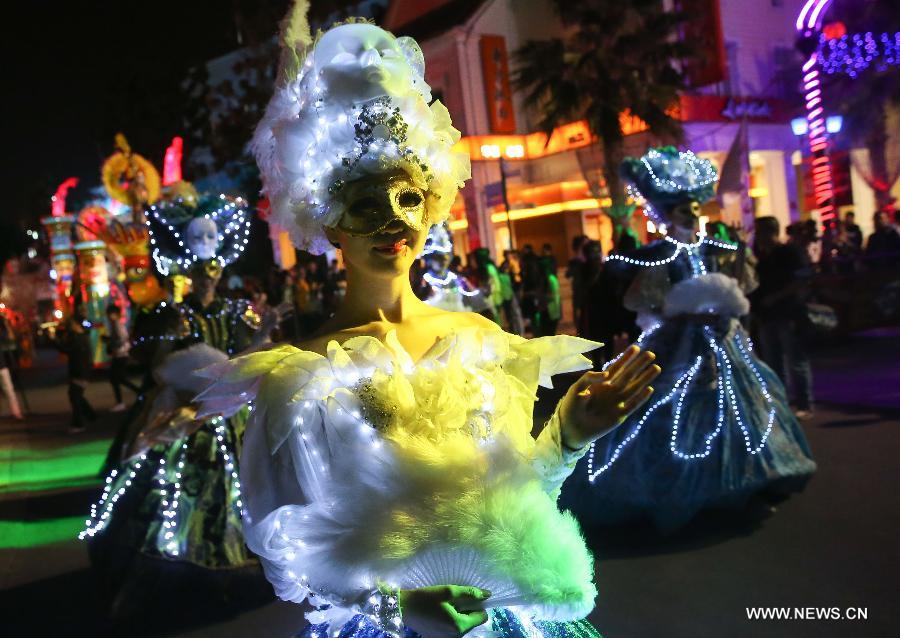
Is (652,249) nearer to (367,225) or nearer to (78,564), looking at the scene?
(367,225)

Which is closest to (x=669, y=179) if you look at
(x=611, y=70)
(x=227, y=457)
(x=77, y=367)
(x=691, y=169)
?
(x=691, y=169)

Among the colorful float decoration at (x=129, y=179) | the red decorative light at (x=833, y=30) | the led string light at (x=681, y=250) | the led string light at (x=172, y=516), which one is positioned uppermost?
the red decorative light at (x=833, y=30)

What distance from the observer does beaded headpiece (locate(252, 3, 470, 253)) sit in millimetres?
1955

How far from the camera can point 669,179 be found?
17.1 feet

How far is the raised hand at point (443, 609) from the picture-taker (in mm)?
Answer: 1610

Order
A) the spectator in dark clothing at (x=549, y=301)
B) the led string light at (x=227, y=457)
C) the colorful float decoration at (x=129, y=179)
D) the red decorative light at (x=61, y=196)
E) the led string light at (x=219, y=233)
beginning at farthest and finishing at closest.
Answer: the red decorative light at (x=61, y=196)
the colorful float decoration at (x=129, y=179)
the spectator in dark clothing at (x=549, y=301)
the led string light at (x=219, y=233)
the led string light at (x=227, y=457)

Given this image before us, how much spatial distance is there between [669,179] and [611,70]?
37.3 feet

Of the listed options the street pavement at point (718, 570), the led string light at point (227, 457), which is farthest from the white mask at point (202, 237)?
the street pavement at point (718, 570)

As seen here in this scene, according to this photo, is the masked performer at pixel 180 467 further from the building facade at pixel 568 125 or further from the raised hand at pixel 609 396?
the building facade at pixel 568 125

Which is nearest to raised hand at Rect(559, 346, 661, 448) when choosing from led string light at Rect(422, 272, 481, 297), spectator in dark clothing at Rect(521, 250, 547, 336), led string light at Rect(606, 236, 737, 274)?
led string light at Rect(606, 236, 737, 274)

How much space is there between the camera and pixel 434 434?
70.7 inches

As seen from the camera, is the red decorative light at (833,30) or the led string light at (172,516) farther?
the red decorative light at (833,30)

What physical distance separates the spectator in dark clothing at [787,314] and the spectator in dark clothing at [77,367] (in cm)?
886

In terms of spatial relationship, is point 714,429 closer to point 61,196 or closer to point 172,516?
point 172,516
